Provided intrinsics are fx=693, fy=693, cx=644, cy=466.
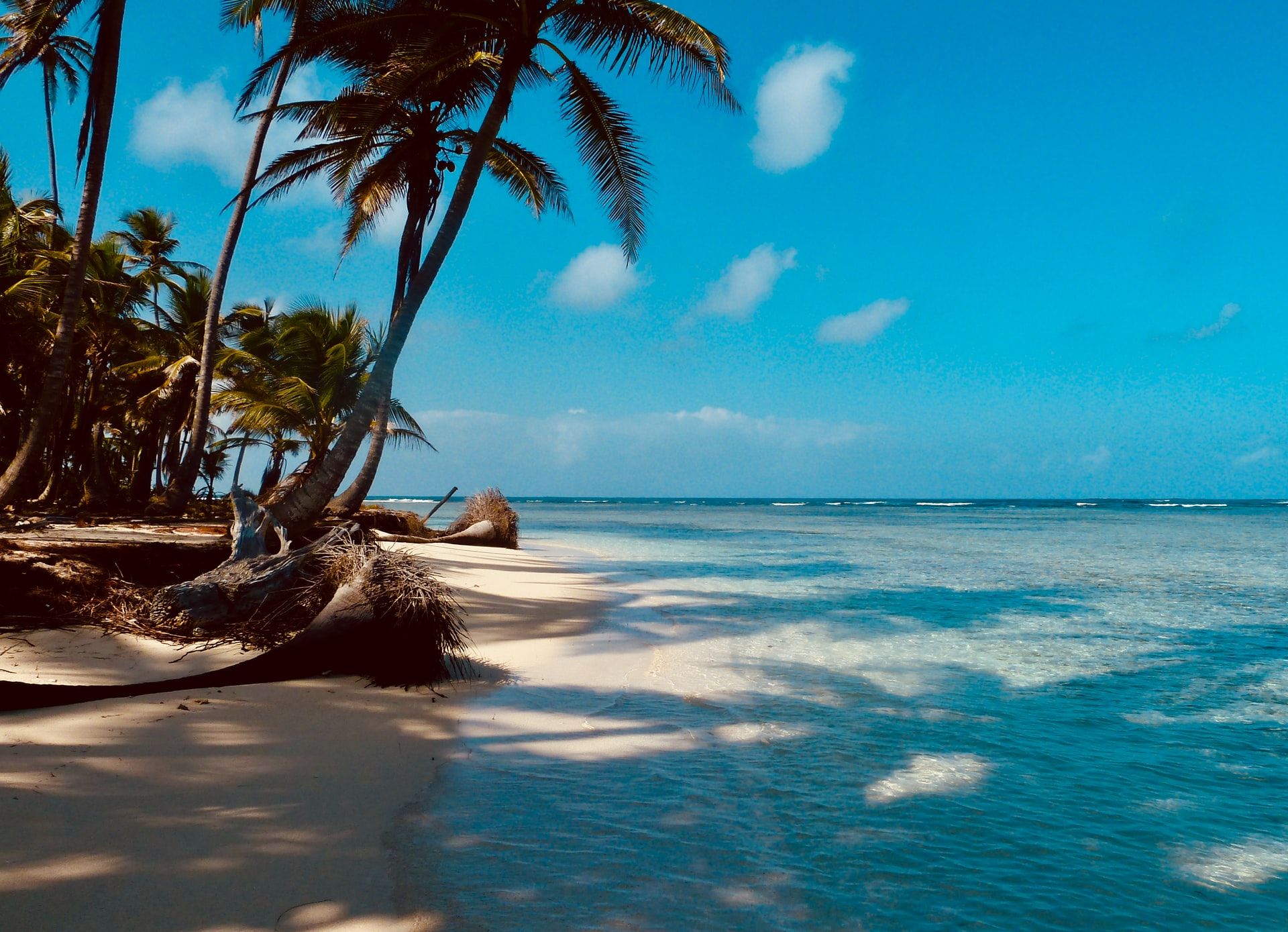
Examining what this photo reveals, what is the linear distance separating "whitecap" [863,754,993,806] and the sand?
232cm

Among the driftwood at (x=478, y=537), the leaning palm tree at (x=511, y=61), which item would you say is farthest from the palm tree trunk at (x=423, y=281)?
the driftwood at (x=478, y=537)

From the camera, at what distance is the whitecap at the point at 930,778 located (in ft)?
11.6

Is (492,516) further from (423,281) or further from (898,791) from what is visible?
(898,791)

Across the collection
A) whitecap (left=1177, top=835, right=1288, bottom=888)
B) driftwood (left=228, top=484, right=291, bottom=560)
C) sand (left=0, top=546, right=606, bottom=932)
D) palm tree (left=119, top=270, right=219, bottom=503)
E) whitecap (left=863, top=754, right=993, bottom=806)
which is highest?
palm tree (left=119, top=270, right=219, bottom=503)

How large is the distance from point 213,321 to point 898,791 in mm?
14263

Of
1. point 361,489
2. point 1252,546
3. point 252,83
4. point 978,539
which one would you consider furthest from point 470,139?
point 1252,546

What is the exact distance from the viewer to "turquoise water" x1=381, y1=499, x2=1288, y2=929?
258 cm

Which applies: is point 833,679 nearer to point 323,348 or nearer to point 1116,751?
point 1116,751

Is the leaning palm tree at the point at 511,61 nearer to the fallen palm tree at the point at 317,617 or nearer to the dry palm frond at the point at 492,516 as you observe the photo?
the fallen palm tree at the point at 317,617

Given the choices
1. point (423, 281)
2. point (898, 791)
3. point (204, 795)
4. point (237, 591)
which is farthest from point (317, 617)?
point (423, 281)

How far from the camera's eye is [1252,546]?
22.5 metres

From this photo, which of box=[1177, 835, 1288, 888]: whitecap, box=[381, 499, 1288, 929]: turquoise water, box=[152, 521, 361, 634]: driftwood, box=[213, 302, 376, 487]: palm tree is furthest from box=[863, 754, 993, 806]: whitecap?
box=[213, 302, 376, 487]: palm tree

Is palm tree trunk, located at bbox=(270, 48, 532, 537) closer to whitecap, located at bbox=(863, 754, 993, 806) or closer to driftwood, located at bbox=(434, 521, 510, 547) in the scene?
whitecap, located at bbox=(863, 754, 993, 806)

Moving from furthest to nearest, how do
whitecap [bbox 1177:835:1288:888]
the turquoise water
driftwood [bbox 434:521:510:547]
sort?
driftwood [bbox 434:521:510:547] < whitecap [bbox 1177:835:1288:888] < the turquoise water
